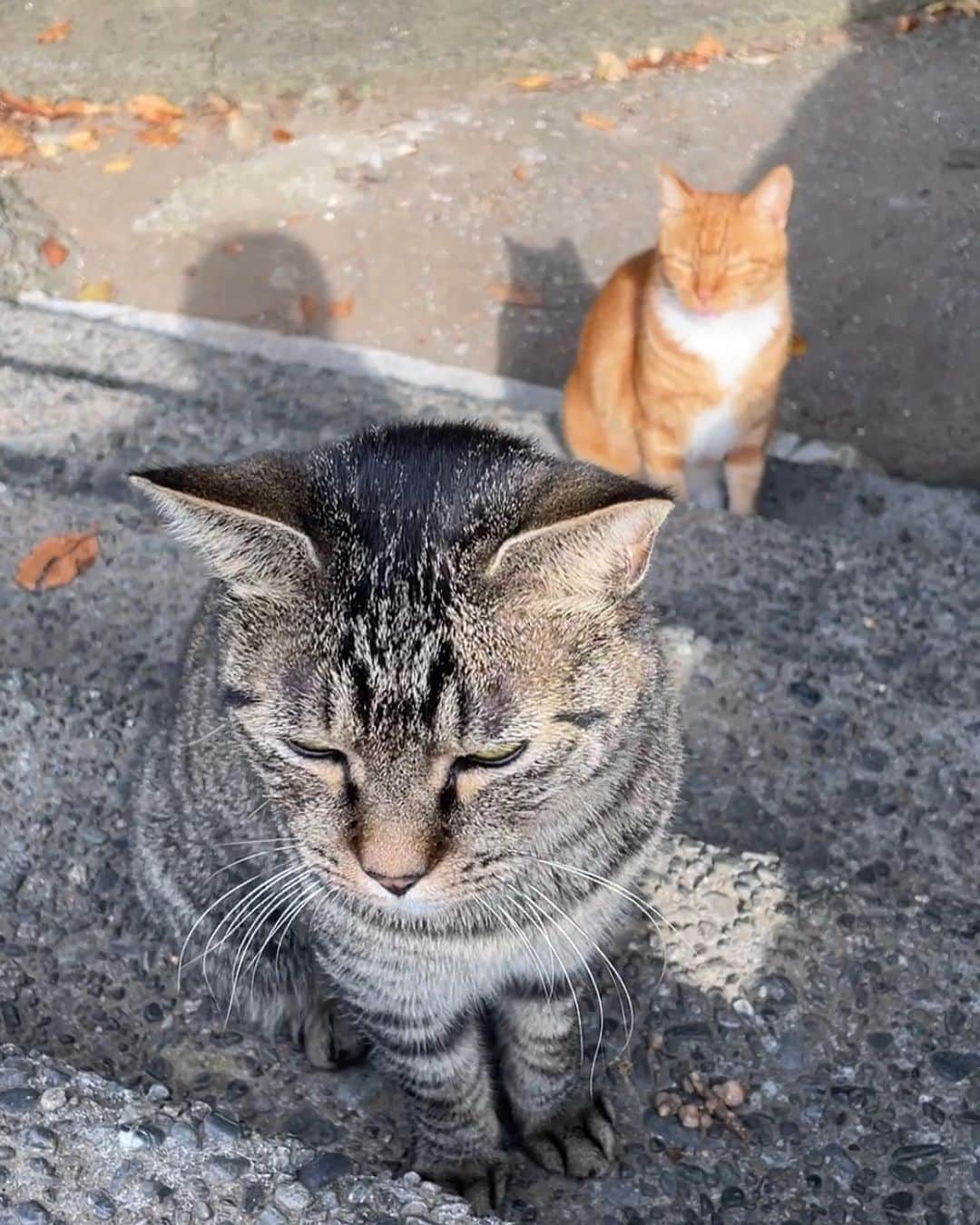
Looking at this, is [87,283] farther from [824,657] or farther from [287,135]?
[824,657]

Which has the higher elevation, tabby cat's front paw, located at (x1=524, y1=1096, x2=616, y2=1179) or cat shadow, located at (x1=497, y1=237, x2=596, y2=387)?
tabby cat's front paw, located at (x1=524, y1=1096, x2=616, y2=1179)

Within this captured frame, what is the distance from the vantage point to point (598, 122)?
6301mm

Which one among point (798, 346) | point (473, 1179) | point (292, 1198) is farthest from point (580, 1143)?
point (798, 346)

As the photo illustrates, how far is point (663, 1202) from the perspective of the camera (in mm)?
2150

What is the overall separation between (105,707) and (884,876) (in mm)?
1643

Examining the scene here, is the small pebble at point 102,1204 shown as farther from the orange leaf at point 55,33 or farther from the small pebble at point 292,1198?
the orange leaf at point 55,33

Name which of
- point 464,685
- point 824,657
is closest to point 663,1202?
point 464,685

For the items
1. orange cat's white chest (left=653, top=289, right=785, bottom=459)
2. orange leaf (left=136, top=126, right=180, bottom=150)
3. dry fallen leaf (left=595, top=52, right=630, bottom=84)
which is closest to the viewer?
orange cat's white chest (left=653, top=289, right=785, bottom=459)

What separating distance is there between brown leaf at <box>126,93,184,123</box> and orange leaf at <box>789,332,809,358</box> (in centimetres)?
324

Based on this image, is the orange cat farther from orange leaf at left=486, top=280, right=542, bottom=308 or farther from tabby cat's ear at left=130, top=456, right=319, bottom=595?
tabby cat's ear at left=130, top=456, right=319, bottom=595

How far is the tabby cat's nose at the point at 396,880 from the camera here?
1865 mm

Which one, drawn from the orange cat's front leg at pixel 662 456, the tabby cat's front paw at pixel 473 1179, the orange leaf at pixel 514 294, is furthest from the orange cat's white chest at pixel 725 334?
the tabby cat's front paw at pixel 473 1179

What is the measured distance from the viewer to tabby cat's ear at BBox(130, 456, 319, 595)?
5.58ft

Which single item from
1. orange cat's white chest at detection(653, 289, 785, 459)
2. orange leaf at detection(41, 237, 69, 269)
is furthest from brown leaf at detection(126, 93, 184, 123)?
orange cat's white chest at detection(653, 289, 785, 459)
